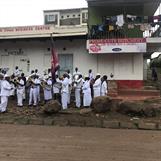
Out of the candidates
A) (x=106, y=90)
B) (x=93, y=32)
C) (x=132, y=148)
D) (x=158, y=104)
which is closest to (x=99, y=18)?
(x=93, y=32)

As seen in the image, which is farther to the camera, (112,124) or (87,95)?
(87,95)

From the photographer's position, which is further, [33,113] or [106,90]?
[106,90]

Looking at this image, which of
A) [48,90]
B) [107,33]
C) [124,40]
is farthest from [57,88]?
[107,33]

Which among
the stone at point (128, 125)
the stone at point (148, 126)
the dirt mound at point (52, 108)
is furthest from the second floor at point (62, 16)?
the stone at point (148, 126)

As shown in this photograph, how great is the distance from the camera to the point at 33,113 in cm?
2055

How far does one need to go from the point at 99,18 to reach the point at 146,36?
4.02 metres

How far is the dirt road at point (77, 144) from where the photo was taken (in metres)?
10.9

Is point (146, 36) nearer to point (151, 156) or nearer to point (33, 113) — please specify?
point (33, 113)

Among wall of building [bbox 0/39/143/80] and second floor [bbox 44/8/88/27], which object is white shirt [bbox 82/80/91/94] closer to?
wall of building [bbox 0/39/143/80]

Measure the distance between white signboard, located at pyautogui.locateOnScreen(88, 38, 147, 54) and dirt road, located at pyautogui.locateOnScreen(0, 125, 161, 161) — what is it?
8.31m

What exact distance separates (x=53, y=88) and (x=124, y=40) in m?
5.24

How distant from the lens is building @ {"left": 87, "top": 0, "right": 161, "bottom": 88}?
24.6m

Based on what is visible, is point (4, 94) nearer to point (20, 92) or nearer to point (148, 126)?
point (20, 92)

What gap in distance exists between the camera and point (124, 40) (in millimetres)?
24469
